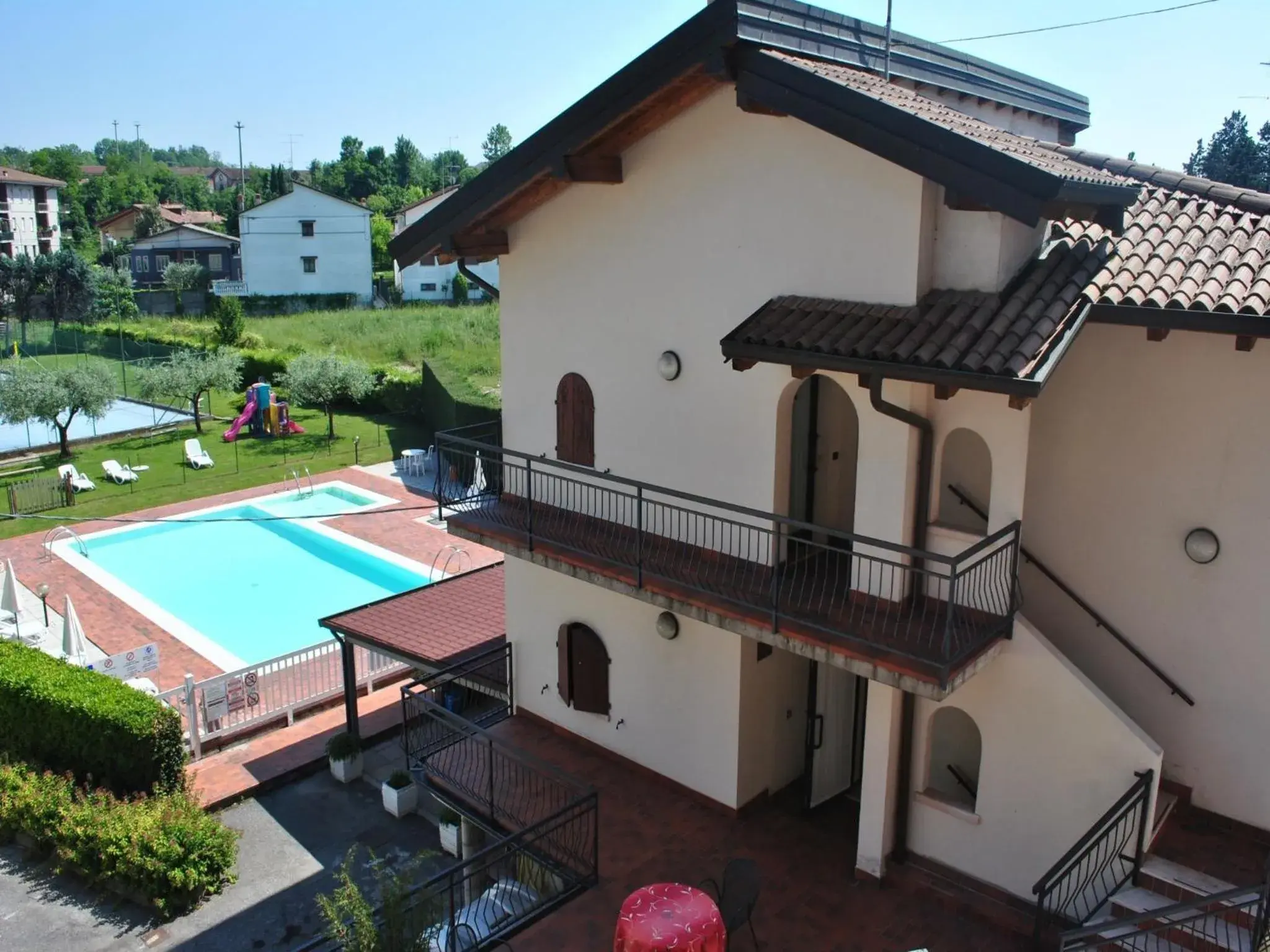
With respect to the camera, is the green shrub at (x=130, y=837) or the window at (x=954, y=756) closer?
the window at (x=954, y=756)

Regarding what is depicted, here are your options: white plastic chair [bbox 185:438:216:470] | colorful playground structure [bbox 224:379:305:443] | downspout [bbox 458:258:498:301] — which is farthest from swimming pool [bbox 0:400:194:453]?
downspout [bbox 458:258:498:301]

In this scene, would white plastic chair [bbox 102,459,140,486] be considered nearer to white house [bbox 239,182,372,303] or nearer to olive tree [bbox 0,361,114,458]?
olive tree [bbox 0,361,114,458]

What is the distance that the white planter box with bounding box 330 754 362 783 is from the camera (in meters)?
14.7

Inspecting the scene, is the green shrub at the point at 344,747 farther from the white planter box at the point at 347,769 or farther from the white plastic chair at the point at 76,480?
the white plastic chair at the point at 76,480

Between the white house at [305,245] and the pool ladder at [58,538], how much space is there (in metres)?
42.4

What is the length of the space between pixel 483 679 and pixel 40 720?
21.3 feet

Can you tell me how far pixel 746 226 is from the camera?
9742mm

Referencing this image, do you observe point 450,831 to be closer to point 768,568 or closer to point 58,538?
point 768,568

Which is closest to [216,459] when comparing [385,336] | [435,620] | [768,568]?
[385,336]

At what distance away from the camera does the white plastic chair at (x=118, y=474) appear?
97.7 feet

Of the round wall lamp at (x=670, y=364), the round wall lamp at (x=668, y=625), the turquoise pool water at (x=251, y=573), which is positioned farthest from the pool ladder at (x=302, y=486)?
the round wall lamp at (x=670, y=364)

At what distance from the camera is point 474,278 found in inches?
512

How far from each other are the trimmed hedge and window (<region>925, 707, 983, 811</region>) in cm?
991

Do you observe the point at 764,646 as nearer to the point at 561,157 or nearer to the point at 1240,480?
the point at 1240,480
